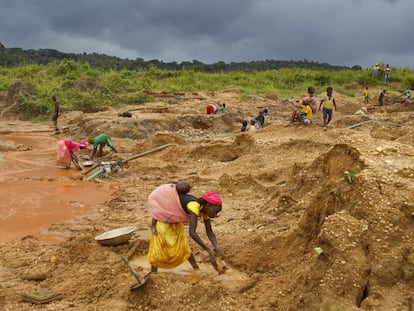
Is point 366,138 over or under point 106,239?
over

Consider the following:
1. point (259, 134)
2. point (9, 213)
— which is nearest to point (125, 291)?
point (9, 213)

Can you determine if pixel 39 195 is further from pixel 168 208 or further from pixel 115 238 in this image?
pixel 168 208

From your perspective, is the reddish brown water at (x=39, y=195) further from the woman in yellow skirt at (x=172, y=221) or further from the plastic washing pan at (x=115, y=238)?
the woman in yellow skirt at (x=172, y=221)

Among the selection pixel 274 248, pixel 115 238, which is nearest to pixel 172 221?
pixel 274 248

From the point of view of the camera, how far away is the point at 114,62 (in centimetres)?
5638

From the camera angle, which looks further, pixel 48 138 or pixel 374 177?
pixel 48 138

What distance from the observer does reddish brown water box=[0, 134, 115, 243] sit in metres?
7.52

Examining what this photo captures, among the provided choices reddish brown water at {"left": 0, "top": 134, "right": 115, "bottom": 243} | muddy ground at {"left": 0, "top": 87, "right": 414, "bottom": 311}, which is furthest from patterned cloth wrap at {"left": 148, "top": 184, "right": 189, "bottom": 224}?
reddish brown water at {"left": 0, "top": 134, "right": 115, "bottom": 243}

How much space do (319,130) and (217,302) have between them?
25.5ft

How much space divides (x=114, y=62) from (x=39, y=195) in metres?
49.1

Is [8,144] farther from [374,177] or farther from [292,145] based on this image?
[374,177]

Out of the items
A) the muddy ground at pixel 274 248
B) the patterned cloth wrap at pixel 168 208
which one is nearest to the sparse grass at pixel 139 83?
the muddy ground at pixel 274 248

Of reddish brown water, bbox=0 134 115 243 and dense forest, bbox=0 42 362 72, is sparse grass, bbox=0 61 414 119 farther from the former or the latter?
dense forest, bbox=0 42 362 72

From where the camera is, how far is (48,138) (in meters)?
17.0
